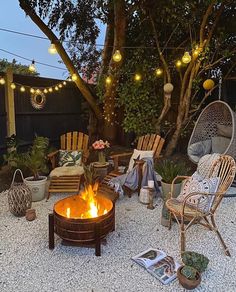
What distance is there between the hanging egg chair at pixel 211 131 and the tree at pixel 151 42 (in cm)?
52

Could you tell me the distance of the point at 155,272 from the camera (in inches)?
79.1

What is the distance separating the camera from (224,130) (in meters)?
4.49

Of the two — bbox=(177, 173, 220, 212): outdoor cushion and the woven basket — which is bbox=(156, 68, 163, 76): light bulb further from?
the woven basket

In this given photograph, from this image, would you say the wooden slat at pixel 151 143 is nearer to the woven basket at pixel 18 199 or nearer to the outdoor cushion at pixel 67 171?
the outdoor cushion at pixel 67 171

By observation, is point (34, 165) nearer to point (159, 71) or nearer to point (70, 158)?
point (70, 158)

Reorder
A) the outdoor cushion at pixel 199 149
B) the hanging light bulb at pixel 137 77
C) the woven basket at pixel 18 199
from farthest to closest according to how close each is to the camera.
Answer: the hanging light bulb at pixel 137 77 → the outdoor cushion at pixel 199 149 → the woven basket at pixel 18 199

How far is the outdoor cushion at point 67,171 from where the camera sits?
12.2 ft

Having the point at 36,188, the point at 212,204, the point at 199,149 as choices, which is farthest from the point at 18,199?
the point at 199,149

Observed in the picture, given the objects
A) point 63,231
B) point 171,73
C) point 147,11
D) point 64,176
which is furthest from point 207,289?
point 147,11

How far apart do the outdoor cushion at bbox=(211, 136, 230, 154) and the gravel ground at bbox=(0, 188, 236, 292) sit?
162 centimetres

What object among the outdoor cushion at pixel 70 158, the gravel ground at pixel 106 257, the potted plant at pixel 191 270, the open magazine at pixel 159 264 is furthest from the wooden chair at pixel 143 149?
the potted plant at pixel 191 270

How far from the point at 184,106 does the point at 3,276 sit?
165 inches

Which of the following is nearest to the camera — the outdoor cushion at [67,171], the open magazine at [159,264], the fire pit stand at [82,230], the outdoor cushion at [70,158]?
the open magazine at [159,264]

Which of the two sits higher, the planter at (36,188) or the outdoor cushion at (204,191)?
the outdoor cushion at (204,191)
